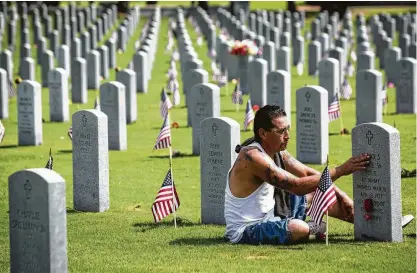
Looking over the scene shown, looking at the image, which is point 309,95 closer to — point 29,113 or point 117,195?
point 117,195

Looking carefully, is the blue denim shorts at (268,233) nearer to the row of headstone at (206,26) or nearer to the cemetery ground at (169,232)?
the cemetery ground at (169,232)

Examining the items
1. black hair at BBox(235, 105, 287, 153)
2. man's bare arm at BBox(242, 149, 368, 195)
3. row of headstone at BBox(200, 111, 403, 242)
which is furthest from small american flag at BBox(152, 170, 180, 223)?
row of headstone at BBox(200, 111, 403, 242)

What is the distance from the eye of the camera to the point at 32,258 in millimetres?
10633

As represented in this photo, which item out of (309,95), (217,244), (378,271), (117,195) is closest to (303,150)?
(309,95)

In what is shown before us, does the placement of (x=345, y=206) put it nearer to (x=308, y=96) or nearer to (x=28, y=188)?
(x=28, y=188)

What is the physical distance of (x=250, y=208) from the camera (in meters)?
12.6

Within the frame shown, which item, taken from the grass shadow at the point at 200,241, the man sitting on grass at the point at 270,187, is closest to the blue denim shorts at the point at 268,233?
the man sitting on grass at the point at 270,187

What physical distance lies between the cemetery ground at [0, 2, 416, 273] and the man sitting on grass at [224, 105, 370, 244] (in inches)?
6.8

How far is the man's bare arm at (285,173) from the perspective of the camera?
1231 cm

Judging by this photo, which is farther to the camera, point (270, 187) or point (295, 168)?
point (295, 168)

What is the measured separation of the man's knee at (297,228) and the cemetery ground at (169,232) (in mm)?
124

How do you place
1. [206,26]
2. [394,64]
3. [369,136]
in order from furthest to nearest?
[206,26]
[394,64]
[369,136]

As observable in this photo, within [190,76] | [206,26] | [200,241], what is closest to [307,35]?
[206,26]

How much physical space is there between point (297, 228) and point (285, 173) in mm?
618
